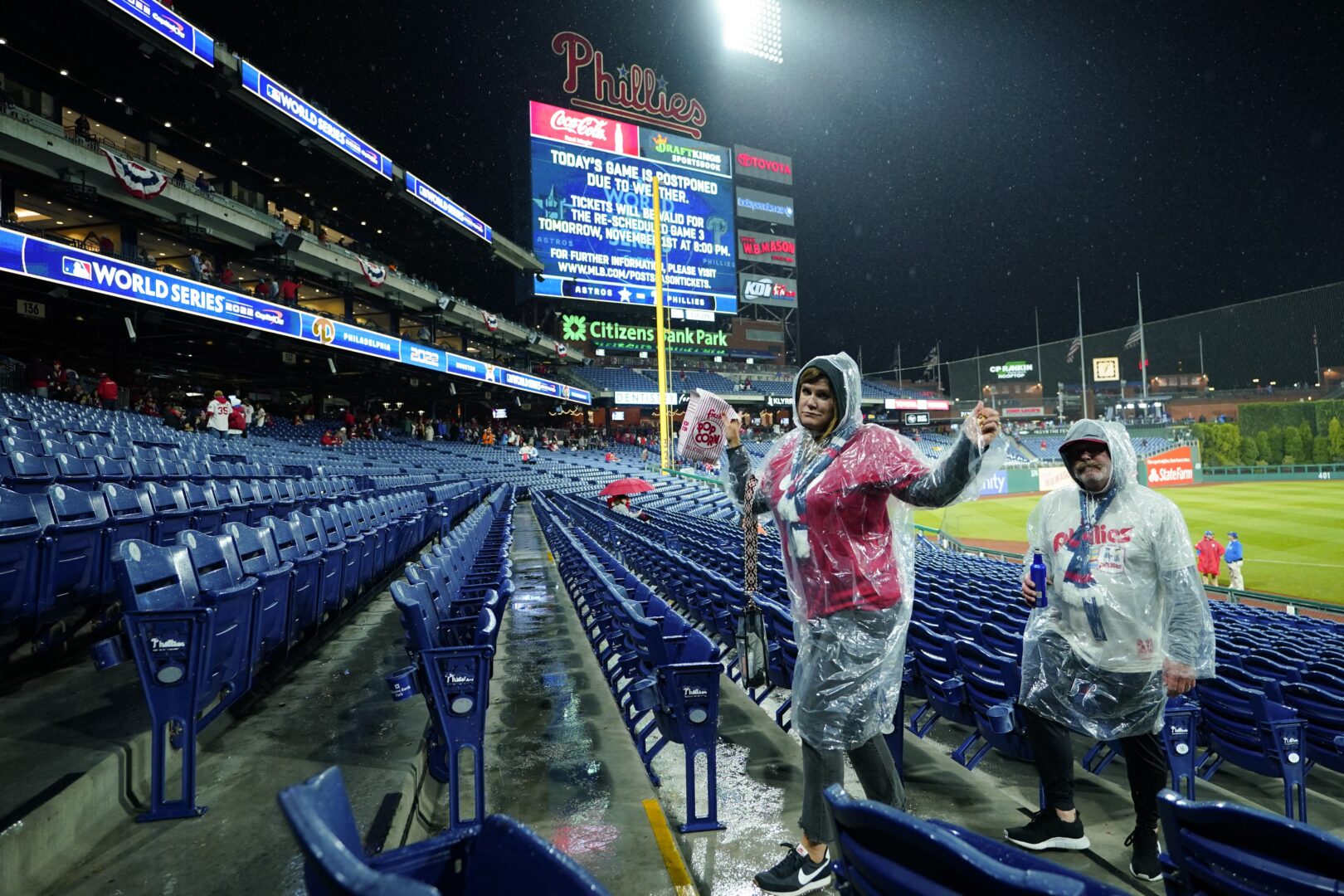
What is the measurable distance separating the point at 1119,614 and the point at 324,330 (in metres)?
23.8

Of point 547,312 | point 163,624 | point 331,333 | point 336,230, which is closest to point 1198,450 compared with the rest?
point 547,312

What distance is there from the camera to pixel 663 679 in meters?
3.26

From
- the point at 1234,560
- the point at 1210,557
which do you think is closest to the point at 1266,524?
the point at 1210,557

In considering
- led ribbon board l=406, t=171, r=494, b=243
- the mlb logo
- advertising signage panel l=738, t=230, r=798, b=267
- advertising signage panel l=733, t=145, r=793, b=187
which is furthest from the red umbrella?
advertising signage panel l=733, t=145, r=793, b=187

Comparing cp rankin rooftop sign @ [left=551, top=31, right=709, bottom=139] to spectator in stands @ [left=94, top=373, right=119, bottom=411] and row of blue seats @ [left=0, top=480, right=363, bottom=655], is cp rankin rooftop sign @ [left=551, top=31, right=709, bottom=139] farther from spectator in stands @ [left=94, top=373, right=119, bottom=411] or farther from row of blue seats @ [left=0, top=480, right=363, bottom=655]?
row of blue seats @ [left=0, top=480, right=363, bottom=655]

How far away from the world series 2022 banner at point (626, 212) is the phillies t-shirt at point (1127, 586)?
42.5 m

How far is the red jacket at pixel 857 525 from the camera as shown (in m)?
2.59

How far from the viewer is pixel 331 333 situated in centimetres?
2303

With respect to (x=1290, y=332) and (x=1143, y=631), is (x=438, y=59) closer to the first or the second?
(x=1143, y=631)

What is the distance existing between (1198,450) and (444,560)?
4888 centimetres

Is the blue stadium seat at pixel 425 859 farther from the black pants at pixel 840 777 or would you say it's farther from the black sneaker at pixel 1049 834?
the black sneaker at pixel 1049 834

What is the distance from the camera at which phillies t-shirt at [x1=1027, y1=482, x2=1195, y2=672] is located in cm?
284

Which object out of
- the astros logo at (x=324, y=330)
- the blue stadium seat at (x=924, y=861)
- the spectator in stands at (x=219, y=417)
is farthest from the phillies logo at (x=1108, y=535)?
the astros logo at (x=324, y=330)

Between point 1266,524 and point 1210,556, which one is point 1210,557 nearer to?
point 1210,556
